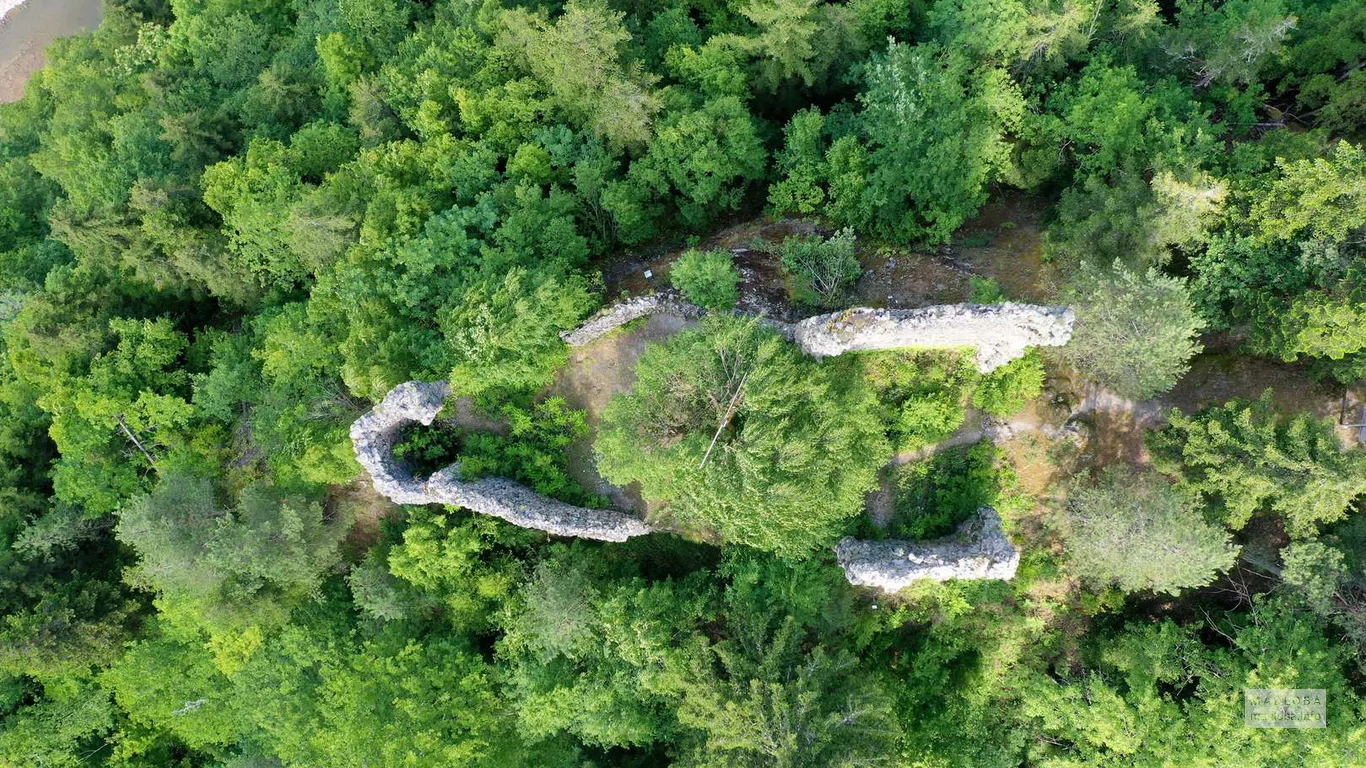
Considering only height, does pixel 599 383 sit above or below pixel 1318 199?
below

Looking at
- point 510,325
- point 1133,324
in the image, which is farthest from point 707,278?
point 1133,324

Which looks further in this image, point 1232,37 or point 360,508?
point 360,508

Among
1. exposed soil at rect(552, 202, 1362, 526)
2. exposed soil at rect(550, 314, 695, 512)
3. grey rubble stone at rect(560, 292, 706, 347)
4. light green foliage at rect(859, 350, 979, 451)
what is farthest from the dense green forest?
grey rubble stone at rect(560, 292, 706, 347)

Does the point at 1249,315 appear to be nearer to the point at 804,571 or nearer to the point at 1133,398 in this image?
the point at 1133,398

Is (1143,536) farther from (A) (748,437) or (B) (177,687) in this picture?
(B) (177,687)

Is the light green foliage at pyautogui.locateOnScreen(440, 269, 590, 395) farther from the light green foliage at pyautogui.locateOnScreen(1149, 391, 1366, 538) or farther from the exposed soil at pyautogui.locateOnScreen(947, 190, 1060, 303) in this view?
the light green foliage at pyautogui.locateOnScreen(1149, 391, 1366, 538)

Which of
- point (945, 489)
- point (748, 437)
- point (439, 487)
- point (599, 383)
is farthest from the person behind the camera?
point (599, 383)
